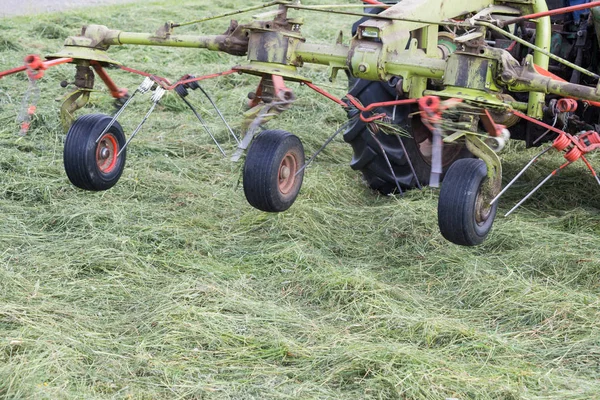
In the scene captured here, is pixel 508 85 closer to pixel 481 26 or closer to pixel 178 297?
pixel 481 26

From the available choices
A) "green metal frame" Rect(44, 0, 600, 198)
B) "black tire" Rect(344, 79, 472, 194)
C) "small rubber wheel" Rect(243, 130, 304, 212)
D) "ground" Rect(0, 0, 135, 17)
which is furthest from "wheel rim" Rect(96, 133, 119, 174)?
"ground" Rect(0, 0, 135, 17)

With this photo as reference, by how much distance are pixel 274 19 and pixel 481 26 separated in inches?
44.8

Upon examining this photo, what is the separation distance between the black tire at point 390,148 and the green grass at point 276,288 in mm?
165

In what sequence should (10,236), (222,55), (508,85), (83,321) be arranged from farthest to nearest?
(222,55) < (10,236) < (508,85) < (83,321)

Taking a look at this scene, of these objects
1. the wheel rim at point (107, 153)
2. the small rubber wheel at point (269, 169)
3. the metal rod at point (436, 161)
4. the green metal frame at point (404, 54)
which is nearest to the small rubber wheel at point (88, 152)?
the wheel rim at point (107, 153)

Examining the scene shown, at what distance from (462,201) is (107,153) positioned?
6.76 feet

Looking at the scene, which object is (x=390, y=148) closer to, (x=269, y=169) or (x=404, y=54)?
(x=404, y=54)

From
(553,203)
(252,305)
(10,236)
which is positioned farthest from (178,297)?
(553,203)

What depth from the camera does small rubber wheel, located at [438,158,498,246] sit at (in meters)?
4.63

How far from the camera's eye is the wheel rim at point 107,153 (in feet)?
17.0

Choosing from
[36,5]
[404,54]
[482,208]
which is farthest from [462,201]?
[36,5]

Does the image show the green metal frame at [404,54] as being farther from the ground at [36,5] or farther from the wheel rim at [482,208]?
the ground at [36,5]

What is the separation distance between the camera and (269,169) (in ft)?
16.0

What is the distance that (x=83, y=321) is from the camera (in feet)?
14.4
